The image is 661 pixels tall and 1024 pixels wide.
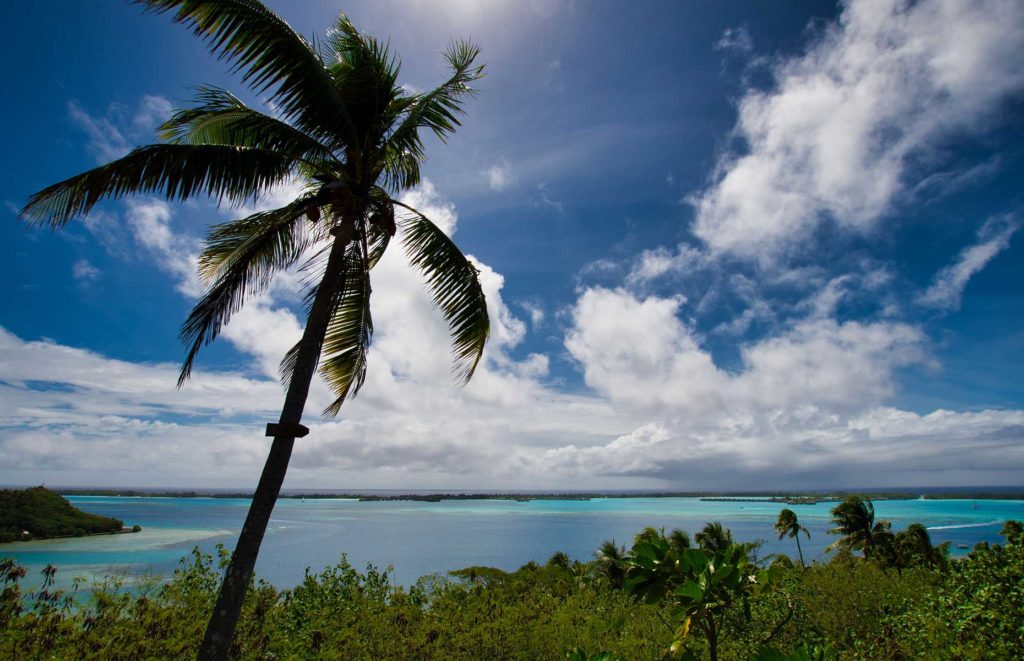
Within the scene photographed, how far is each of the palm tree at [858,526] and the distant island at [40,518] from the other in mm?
50784

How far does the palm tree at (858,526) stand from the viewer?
105 ft

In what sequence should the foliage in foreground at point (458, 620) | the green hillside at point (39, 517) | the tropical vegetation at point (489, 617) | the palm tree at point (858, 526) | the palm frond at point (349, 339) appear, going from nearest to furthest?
1. the tropical vegetation at point (489, 617)
2. the foliage in foreground at point (458, 620)
3. the palm frond at point (349, 339)
4. the palm tree at point (858, 526)
5. the green hillside at point (39, 517)

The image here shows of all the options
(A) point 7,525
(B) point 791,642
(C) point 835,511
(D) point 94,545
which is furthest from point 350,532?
(B) point 791,642

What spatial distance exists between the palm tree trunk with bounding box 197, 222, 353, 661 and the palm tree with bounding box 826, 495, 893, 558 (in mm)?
37776

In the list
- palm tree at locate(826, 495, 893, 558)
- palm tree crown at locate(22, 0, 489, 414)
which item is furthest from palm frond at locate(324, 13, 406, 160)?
palm tree at locate(826, 495, 893, 558)

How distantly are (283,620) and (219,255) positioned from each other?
4.55m

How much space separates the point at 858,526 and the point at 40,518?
68344mm

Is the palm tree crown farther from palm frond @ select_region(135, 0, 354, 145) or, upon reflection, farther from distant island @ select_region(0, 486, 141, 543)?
distant island @ select_region(0, 486, 141, 543)

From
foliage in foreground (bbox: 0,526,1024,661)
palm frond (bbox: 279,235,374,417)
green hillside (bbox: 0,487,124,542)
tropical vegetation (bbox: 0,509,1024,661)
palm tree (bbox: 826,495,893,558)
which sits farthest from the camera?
green hillside (bbox: 0,487,124,542)

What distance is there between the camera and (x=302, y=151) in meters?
5.08

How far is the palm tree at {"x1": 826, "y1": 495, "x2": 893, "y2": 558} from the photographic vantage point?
3203 cm

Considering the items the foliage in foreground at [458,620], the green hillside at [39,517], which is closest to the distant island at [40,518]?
the green hillside at [39,517]

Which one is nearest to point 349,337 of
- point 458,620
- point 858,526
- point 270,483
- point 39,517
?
point 270,483

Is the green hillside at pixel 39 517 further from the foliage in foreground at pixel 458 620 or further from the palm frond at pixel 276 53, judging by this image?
the palm frond at pixel 276 53
